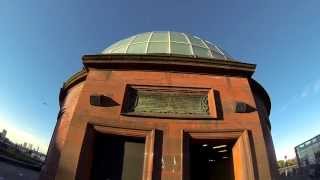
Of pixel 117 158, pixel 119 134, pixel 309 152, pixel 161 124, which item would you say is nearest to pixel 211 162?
pixel 161 124

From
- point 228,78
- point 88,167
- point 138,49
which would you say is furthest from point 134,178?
point 138,49

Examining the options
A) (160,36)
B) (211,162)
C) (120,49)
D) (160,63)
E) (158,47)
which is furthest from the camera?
(160,36)

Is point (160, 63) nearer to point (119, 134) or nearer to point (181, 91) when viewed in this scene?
point (181, 91)

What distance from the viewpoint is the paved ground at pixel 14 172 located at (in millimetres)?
26391

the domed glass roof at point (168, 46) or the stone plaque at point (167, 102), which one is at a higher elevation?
the domed glass roof at point (168, 46)

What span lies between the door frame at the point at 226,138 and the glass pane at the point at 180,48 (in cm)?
485

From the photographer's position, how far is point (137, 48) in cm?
1383

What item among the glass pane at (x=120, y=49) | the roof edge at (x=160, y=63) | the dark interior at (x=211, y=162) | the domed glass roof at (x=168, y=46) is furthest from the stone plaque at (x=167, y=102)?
the glass pane at (x=120, y=49)

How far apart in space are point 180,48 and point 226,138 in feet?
18.6

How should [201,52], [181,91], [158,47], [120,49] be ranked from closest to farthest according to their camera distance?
[181,91] → [158,47] → [201,52] → [120,49]

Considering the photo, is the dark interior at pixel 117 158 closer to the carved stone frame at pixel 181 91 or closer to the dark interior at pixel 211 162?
the carved stone frame at pixel 181 91

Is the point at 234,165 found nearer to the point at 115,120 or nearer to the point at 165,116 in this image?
the point at 165,116

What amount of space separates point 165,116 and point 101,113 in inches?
94.6

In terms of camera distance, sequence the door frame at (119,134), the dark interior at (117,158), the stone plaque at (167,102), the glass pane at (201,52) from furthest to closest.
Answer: the glass pane at (201,52) < the stone plaque at (167,102) < the dark interior at (117,158) < the door frame at (119,134)
